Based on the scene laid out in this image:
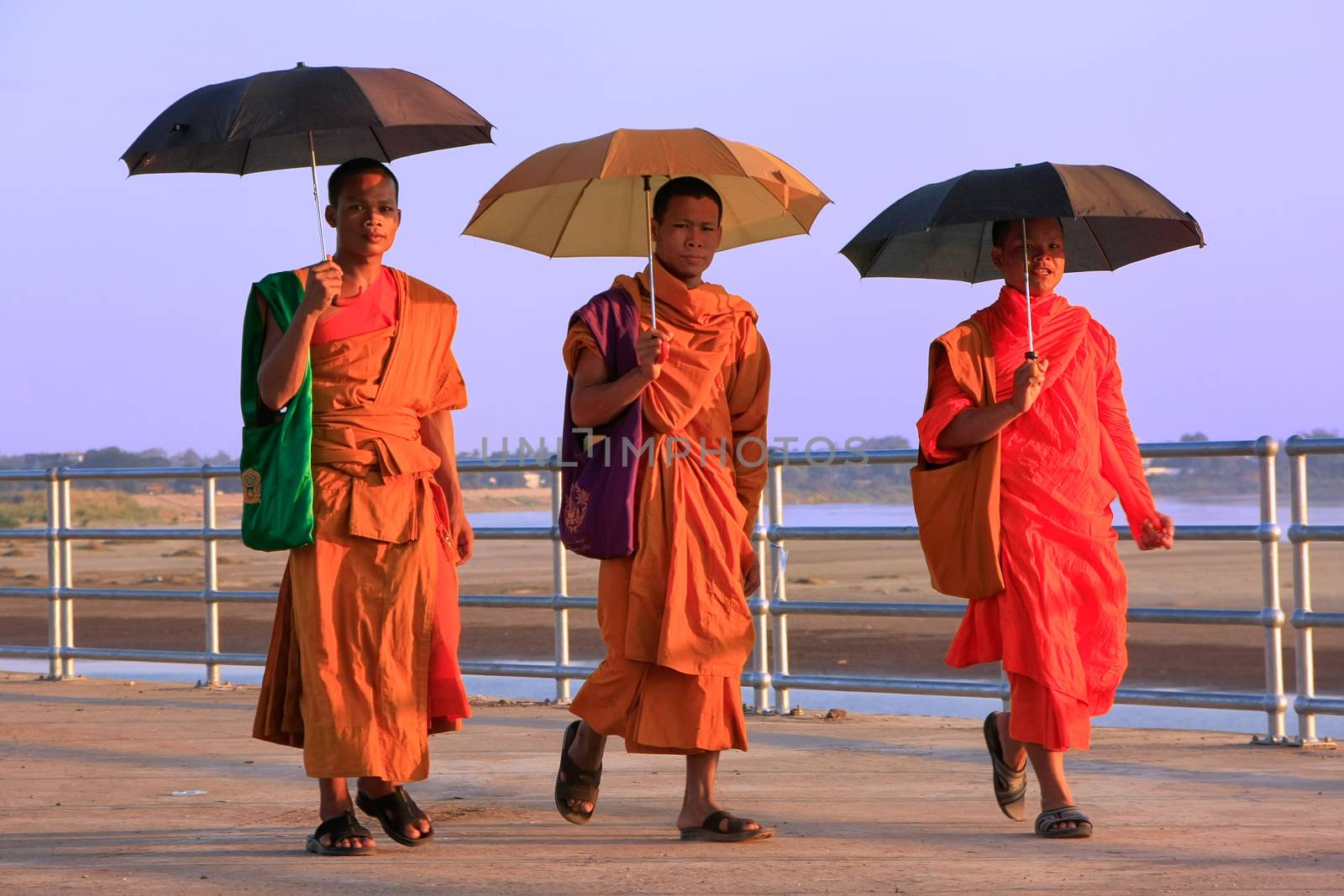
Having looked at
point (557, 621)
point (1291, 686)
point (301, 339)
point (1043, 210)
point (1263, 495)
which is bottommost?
point (1291, 686)

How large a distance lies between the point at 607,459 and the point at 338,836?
1.14 m

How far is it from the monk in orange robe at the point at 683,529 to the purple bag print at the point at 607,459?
3 cm

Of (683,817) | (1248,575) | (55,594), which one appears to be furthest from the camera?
(1248,575)

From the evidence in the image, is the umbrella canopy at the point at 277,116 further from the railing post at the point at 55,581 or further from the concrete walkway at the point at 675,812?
the railing post at the point at 55,581

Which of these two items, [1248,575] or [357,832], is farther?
[1248,575]

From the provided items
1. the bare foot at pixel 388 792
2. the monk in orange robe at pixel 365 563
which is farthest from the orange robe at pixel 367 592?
the bare foot at pixel 388 792

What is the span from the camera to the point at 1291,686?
38.9ft

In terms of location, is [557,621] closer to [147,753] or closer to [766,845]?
[147,753]

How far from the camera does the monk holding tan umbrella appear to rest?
4.23 m

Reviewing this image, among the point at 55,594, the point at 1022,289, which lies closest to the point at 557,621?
the point at 55,594

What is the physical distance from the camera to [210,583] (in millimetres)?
8250

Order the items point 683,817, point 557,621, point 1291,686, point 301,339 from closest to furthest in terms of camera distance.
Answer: point 301,339 < point 683,817 < point 557,621 < point 1291,686

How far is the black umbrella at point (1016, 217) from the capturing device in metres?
4.21

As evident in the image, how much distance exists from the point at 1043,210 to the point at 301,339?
5.94 ft
